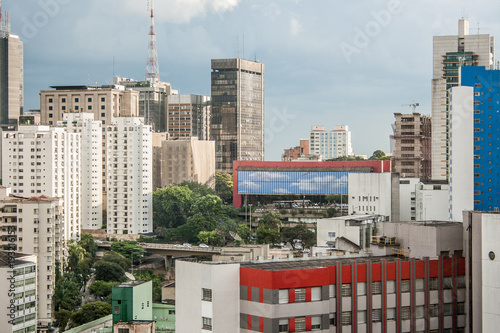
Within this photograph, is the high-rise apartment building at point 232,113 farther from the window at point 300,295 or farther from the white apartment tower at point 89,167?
the window at point 300,295

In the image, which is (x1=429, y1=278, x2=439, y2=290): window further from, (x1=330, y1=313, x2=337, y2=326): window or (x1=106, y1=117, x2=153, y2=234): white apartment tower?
(x1=106, y1=117, x2=153, y2=234): white apartment tower

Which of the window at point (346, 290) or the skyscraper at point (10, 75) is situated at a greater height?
the skyscraper at point (10, 75)

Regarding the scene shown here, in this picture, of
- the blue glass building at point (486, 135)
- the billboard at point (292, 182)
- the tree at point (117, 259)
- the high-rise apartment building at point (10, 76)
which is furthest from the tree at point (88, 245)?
the high-rise apartment building at point (10, 76)

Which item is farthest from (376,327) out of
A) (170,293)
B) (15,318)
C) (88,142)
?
(88,142)

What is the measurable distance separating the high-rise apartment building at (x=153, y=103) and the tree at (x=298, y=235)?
2784 inches

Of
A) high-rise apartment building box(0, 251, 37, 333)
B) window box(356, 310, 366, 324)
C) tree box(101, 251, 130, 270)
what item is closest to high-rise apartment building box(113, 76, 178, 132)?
tree box(101, 251, 130, 270)

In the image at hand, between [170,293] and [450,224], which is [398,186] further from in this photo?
[450,224]

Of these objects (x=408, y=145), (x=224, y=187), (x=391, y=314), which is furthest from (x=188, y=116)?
(x=391, y=314)

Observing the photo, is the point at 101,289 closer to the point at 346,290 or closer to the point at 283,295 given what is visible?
the point at 346,290

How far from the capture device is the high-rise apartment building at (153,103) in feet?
559

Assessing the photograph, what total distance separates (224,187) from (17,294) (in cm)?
9228

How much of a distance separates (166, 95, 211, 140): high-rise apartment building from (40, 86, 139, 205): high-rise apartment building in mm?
34551

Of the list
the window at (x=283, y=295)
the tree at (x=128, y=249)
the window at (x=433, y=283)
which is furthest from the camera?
the tree at (x=128, y=249)

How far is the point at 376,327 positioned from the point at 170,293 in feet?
113
